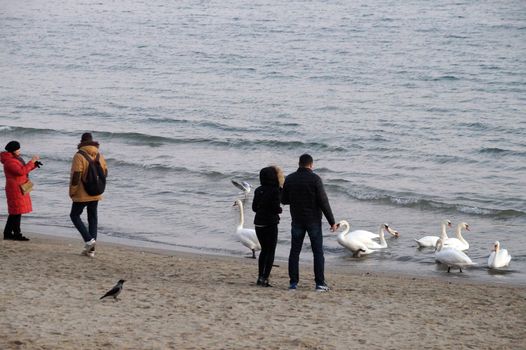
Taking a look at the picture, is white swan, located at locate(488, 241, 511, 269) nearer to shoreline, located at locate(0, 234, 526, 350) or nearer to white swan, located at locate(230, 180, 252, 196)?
shoreline, located at locate(0, 234, 526, 350)

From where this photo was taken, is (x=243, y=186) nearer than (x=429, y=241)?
No

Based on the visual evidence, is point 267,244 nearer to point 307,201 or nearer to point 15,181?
point 307,201

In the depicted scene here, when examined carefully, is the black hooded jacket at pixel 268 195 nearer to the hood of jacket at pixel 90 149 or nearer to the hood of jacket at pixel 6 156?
the hood of jacket at pixel 90 149

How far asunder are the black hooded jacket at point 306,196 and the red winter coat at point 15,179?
14.2ft

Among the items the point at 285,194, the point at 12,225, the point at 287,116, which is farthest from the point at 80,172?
the point at 287,116

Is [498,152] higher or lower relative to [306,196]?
lower

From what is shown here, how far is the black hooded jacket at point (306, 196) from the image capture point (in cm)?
1134

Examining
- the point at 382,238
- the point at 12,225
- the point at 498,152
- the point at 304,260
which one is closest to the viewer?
the point at 12,225

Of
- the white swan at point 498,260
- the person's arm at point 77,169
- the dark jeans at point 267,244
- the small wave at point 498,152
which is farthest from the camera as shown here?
the small wave at point 498,152

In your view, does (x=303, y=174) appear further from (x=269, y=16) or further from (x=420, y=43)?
(x=269, y=16)

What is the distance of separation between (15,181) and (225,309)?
5.03m

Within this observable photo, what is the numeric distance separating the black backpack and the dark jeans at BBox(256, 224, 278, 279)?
234 centimetres

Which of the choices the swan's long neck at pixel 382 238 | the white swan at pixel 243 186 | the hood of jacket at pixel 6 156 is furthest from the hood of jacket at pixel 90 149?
the white swan at pixel 243 186

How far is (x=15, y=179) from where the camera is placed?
1422 centimetres
